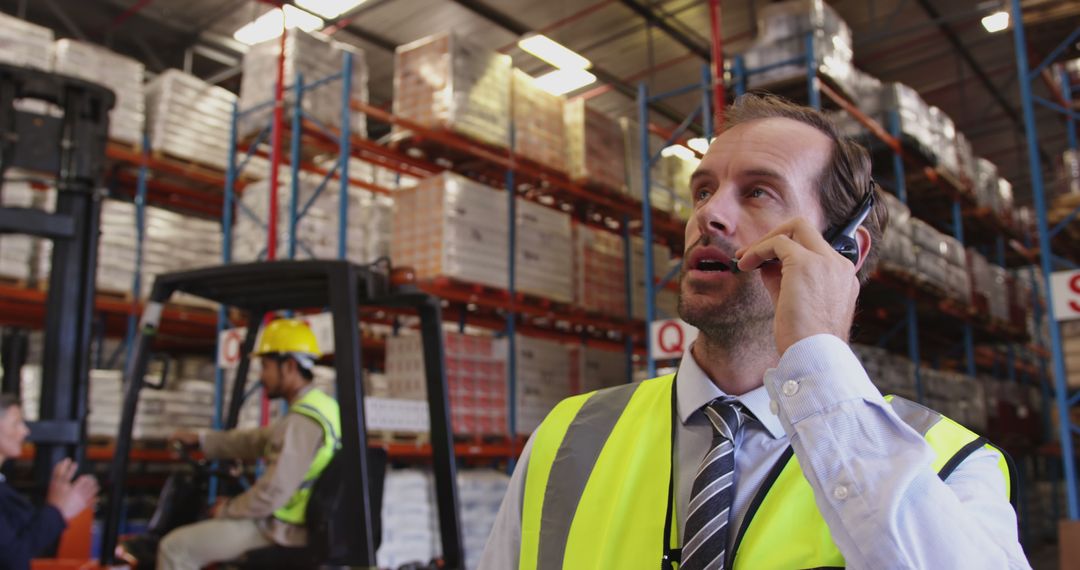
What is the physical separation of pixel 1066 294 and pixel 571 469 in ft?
19.0

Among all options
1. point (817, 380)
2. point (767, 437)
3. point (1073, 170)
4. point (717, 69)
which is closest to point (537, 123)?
point (717, 69)

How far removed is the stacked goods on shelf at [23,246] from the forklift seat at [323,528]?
6.04m

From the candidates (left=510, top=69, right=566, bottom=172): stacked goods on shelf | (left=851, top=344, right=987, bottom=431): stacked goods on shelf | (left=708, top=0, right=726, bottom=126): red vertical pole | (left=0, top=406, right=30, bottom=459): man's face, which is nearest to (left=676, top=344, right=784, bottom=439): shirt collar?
(left=0, top=406, right=30, bottom=459): man's face

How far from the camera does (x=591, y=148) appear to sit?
1081 centimetres

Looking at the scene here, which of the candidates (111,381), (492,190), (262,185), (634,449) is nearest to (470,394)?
(492,190)

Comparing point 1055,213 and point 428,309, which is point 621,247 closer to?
point 1055,213

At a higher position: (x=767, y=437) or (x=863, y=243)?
(x=863, y=243)

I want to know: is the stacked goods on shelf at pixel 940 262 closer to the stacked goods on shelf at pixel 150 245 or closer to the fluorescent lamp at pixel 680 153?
the fluorescent lamp at pixel 680 153

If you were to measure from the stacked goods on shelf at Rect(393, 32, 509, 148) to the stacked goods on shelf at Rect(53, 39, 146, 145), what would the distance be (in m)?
3.34

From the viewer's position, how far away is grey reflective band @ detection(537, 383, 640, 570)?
4.67 feet

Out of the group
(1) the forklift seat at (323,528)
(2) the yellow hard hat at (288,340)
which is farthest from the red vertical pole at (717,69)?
(1) the forklift seat at (323,528)

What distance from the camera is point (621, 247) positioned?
11641 mm

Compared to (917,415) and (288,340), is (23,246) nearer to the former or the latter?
(288,340)

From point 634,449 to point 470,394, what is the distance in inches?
310
